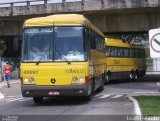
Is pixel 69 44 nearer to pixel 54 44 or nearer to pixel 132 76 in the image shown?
pixel 54 44

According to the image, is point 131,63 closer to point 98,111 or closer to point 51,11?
point 51,11

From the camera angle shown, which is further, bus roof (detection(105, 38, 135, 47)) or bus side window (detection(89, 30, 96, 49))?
bus roof (detection(105, 38, 135, 47))

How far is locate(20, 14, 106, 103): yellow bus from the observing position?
776 inches

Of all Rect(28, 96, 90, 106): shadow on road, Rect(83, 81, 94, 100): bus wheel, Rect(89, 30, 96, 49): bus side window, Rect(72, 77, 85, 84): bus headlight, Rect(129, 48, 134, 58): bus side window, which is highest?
Rect(89, 30, 96, 49): bus side window

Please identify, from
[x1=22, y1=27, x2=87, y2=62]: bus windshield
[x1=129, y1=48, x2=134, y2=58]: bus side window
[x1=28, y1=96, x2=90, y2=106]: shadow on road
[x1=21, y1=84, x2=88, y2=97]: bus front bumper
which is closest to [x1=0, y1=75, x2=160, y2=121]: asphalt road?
[x1=28, y1=96, x2=90, y2=106]: shadow on road


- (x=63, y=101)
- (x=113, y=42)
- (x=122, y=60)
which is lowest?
(x=63, y=101)

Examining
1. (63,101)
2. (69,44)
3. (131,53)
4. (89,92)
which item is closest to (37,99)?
(63,101)

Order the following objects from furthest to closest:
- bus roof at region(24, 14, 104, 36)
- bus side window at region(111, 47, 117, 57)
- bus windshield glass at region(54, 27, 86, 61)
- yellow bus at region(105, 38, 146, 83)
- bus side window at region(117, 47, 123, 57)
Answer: bus side window at region(117, 47, 123, 57)
bus side window at region(111, 47, 117, 57)
yellow bus at region(105, 38, 146, 83)
bus roof at region(24, 14, 104, 36)
bus windshield glass at region(54, 27, 86, 61)

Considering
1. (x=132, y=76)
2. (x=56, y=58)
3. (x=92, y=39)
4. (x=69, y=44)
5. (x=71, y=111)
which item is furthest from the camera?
(x=132, y=76)

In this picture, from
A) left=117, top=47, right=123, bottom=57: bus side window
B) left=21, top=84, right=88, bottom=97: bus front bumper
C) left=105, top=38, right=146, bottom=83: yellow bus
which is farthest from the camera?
left=117, top=47, right=123, bottom=57: bus side window

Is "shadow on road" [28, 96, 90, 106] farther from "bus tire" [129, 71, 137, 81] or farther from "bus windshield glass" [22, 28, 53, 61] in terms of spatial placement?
"bus tire" [129, 71, 137, 81]

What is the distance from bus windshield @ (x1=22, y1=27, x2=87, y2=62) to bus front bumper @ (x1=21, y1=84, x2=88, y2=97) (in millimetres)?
1042

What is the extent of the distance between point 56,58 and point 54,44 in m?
0.57

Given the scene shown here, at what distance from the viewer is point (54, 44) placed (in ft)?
66.0
